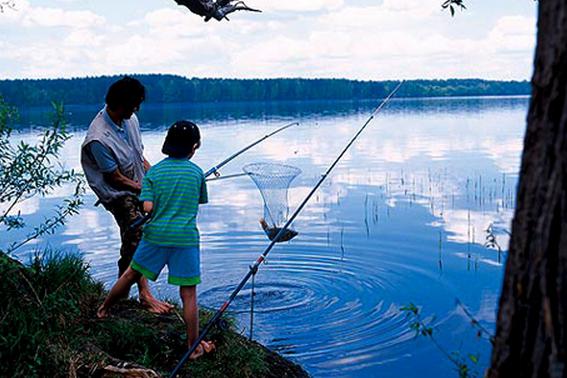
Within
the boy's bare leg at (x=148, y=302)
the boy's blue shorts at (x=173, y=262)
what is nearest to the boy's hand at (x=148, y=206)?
the boy's blue shorts at (x=173, y=262)

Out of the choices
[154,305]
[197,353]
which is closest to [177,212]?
[197,353]

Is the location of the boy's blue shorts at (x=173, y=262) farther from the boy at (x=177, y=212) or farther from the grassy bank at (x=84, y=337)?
the grassy bank at (x=84, y=337)

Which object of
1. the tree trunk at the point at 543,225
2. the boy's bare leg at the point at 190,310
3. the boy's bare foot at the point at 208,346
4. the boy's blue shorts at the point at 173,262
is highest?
the tree trunk at the point at 543,225

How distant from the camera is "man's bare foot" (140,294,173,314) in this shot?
5574 millimetres

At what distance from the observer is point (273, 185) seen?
7.25m

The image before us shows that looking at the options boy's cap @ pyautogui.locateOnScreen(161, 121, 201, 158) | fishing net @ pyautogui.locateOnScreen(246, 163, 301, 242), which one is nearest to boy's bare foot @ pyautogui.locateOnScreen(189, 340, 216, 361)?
boy's cap @ pyautogui.locateOnScreen(161, 121, 201, 158)

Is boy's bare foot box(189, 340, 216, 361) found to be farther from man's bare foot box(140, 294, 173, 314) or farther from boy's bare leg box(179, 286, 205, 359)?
man's bare foot box(140, 294, 173, 314)

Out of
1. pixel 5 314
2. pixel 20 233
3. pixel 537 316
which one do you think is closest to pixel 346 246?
pixel 20 233

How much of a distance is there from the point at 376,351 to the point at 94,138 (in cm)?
315

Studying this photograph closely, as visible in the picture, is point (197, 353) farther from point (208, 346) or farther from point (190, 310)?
point (190, 310)

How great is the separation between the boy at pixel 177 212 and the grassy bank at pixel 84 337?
319 millimetres

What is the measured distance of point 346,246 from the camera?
33.6 ft

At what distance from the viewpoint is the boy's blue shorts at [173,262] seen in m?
4.49

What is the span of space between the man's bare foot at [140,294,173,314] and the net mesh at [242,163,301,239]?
5.38 feet
